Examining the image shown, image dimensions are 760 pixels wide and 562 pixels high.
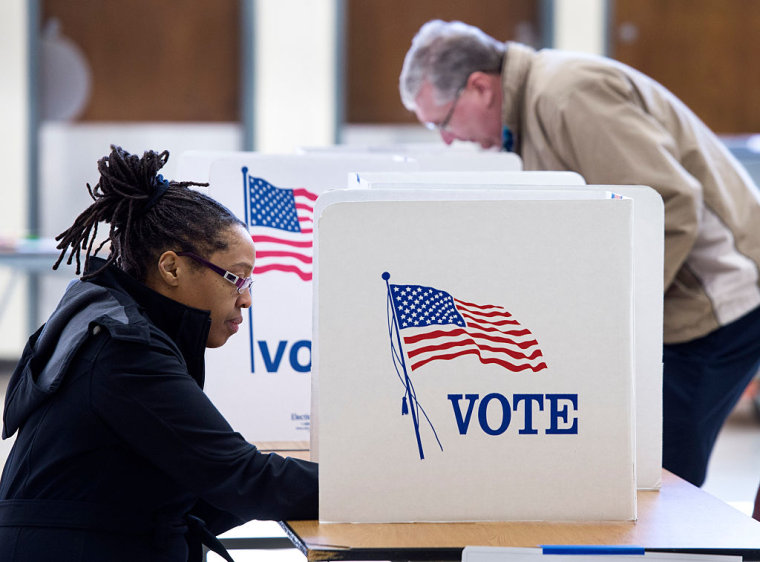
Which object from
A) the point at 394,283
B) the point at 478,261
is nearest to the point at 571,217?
the point at 478,261

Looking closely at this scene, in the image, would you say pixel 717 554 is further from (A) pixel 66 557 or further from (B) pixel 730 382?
(B) pixel 730 382

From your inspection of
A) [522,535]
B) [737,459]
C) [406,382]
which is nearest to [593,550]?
[522,535]

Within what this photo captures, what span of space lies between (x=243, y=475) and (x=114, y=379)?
0.21m

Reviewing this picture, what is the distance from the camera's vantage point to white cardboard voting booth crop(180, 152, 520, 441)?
6.76ft

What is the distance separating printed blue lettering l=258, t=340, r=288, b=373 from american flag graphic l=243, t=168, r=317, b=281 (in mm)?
134

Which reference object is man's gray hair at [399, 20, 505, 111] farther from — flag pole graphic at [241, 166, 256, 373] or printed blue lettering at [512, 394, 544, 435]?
printed blue lettering at [512, 394, 544, 435]

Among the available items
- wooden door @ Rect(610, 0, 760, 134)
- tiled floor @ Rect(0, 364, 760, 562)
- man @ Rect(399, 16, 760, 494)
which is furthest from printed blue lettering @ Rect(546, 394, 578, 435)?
wooden door @ Rect(610, 0, 760, 134)

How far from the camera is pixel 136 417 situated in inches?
55.3

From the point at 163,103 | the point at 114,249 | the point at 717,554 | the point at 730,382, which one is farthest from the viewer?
the point at 163,103

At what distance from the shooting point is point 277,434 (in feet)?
6.89

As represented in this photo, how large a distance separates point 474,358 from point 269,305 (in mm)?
715

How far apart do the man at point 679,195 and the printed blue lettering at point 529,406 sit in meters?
0.87

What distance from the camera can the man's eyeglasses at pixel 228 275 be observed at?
5.06 ft

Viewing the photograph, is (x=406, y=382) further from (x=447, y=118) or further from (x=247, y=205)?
(x=447, y=118)
